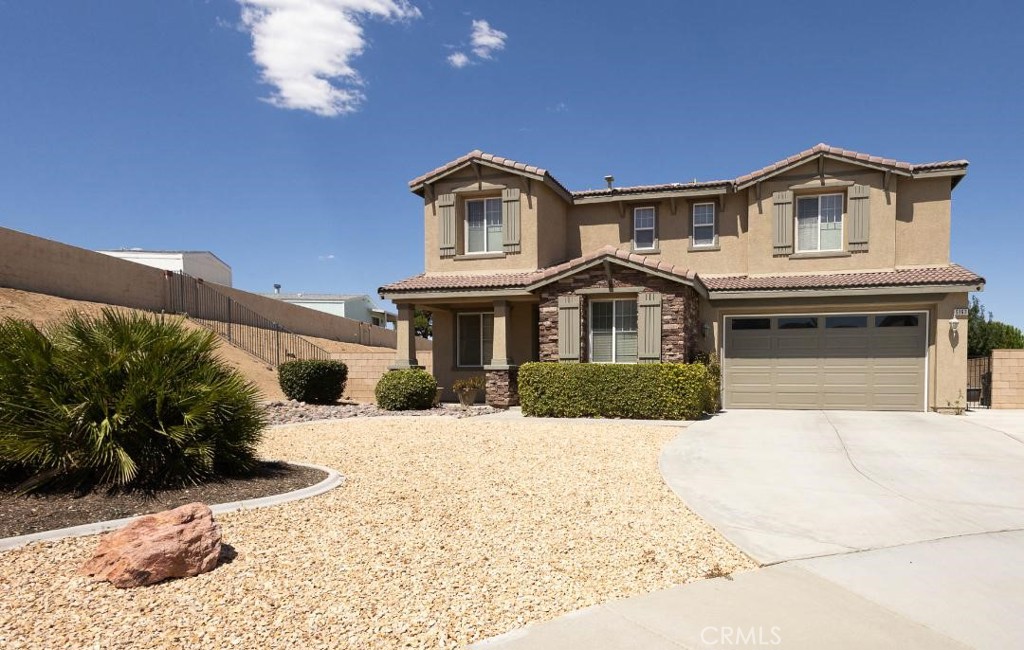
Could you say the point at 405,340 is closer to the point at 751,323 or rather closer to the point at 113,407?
the point at 751,323

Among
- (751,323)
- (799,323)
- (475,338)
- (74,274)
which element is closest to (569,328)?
(475,338)

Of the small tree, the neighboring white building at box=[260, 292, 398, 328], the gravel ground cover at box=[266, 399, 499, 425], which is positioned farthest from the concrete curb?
the neighboring white building at box=[260, 292, 398, 328]

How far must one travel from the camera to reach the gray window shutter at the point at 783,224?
16344 mm

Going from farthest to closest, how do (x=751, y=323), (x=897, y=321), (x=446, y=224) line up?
(x=446, y=224)
(x=751, y=323)
(x=897, y=321)

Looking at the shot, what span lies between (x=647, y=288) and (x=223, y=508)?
11028mm

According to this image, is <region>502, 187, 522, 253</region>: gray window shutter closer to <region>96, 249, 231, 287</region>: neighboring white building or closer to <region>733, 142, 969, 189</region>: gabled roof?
<region>733, 142, 969, 189</region>: gabled roof

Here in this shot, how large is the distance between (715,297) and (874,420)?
4.63 metres

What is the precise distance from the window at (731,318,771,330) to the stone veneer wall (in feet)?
4.03

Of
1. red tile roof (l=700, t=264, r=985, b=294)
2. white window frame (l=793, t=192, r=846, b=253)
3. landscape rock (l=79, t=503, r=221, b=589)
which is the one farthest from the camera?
white window frame (l=793, t=192, r=846, b=253)

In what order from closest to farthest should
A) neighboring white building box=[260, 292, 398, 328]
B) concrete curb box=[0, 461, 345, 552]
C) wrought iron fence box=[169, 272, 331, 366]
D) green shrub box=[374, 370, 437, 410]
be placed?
concrete curb box=[0, 461, 345, 552]
green shrub box=[374, 370, 437, 410]
wrought iron fence box=[169, 272, 331, 366]
neighboring white building box=[260, 292, 398, 328]

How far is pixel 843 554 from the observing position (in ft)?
16.2

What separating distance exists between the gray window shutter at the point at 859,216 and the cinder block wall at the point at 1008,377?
4.48 meters

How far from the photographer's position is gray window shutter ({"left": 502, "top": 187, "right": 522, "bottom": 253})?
17.2 meters

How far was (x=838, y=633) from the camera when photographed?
3.61 m
